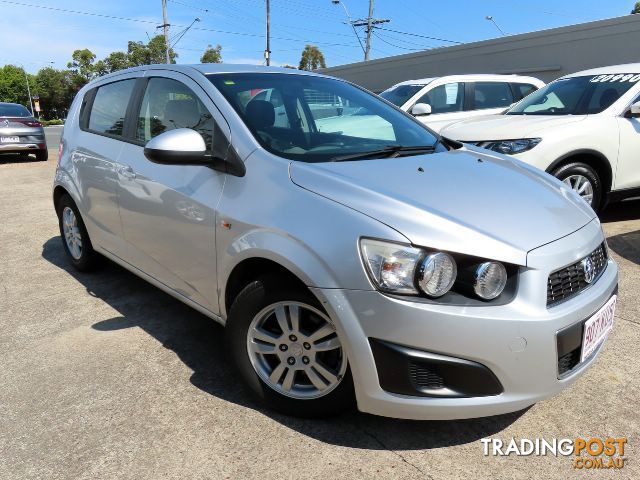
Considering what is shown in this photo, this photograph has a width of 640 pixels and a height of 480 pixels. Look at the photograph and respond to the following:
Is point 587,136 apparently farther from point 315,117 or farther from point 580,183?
point 315,117

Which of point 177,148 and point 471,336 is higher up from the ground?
point 177,148

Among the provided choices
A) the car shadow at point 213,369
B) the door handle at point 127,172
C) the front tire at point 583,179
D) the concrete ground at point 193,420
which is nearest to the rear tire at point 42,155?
the car shadow at point 213,369

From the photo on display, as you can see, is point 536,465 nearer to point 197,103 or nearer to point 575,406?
point 575,406

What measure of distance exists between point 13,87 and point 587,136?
96.6m

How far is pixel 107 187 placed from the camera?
335 cm

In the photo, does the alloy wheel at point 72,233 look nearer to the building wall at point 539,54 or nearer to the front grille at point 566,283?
the front grille at point 566,283

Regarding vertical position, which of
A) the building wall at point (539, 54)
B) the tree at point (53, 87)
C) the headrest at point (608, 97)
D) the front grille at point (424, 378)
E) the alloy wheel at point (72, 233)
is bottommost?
the front grille at point (424, 378)

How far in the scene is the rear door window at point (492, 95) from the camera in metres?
8.20

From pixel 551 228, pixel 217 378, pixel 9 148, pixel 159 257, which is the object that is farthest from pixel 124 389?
pixel 9 148

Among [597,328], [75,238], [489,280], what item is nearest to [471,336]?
[489,280]

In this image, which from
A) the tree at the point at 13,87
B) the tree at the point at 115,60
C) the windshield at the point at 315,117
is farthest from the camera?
the tree at the point at 13,87

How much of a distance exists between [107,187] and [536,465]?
2922 millimetres

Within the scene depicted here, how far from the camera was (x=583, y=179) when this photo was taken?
5148mm

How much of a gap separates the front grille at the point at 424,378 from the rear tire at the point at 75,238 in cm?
307
